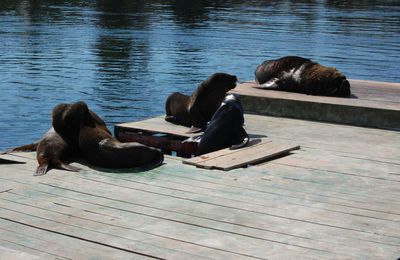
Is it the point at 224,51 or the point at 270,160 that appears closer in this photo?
the point at 270,160

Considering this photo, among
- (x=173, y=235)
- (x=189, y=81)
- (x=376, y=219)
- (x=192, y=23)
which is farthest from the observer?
(x=192, y=23)

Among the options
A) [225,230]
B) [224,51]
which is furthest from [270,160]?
[224,51]

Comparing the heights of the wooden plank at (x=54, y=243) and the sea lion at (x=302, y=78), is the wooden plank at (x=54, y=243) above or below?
above

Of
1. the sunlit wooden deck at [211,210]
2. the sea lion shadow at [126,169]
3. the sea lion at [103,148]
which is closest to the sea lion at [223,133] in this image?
the sunlit wooden deck at [211,210]

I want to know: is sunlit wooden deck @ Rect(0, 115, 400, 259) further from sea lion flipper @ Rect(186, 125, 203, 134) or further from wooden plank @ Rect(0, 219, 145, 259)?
sea lion flipper @ Rect(186, 125, 203, 134)

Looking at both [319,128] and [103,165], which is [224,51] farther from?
[103,165]

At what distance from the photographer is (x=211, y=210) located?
20.7 feet

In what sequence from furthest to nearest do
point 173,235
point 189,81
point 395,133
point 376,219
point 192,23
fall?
point 192,23, point 189,81, point 395,133, point 376,219, point 173,235

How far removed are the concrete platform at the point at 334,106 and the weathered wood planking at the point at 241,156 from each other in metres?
1.75

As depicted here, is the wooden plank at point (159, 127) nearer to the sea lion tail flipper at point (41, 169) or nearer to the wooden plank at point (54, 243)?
the sea lion tail flipper at point (41, 169)

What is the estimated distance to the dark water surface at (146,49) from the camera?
1769cm

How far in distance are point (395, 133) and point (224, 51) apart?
17.1 metres

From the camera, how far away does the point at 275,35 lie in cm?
3180

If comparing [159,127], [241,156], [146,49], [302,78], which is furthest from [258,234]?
[146,49]
